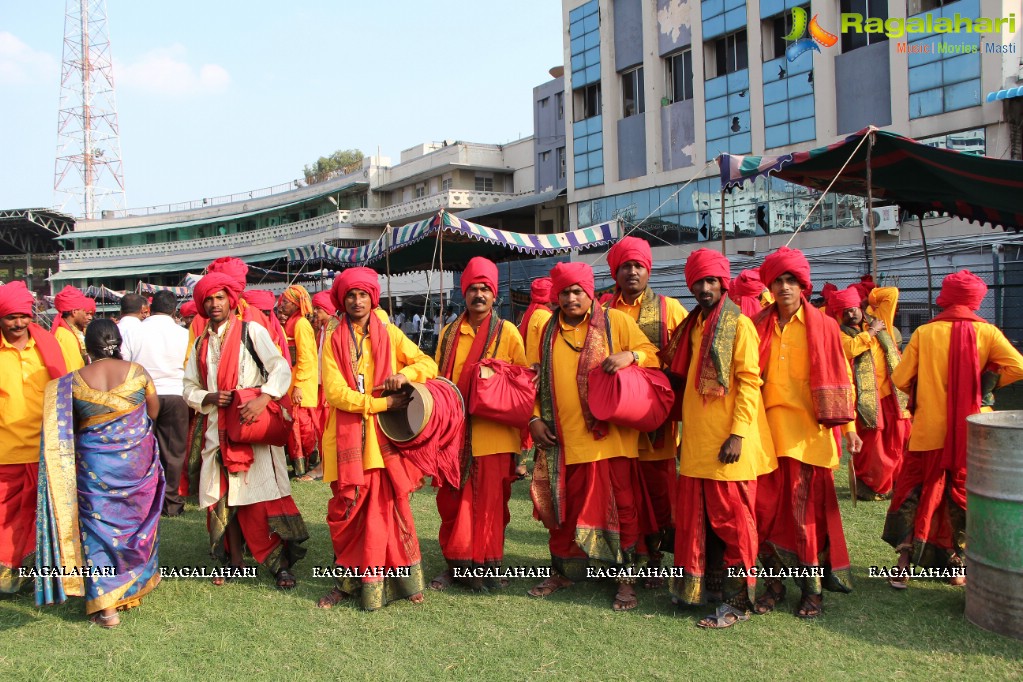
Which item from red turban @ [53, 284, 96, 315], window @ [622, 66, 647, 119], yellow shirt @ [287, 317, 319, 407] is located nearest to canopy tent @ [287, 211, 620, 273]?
red turban @ [53, 284, 96, 315]

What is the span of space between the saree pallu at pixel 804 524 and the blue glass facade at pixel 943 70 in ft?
52.4

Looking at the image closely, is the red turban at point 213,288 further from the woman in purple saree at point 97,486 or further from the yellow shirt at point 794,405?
the yellow shirt at point 794,405

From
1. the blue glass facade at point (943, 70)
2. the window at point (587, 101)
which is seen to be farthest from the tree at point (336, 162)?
the blue glass facade at point (943, 70)

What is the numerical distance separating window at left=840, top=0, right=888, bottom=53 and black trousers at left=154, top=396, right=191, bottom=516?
1773cm

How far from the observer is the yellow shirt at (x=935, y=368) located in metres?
4.37

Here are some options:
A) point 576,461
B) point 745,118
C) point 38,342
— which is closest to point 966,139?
point 745,118

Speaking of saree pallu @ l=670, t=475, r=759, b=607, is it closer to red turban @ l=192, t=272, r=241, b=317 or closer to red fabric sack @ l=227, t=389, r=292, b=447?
red fabric sack @ l=227, t=389, r=292, b=447

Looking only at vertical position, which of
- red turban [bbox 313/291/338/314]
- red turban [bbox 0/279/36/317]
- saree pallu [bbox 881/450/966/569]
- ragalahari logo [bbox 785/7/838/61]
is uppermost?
ragalahari logo [bbox 785/7/838/61]

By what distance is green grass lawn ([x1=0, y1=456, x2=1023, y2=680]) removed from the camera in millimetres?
3457

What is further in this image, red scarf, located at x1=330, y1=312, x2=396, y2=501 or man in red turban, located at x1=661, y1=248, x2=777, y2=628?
red scarf, located at x1=330, y1=312, x2=396, y2=501

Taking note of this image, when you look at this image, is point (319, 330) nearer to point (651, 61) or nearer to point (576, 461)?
point (576, 461)

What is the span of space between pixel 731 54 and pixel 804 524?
67.3ft

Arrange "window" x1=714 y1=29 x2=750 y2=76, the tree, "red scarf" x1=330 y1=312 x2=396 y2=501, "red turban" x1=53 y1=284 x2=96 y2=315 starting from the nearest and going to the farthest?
"red scarf" x1=330 y1=312 x2=396 y2=501, "red turban" x1=53 y1=284 x2=96 y2=315, "window" x1=714 y1=29 x2=750 y2=76, the tree

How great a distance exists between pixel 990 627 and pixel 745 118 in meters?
19.6
